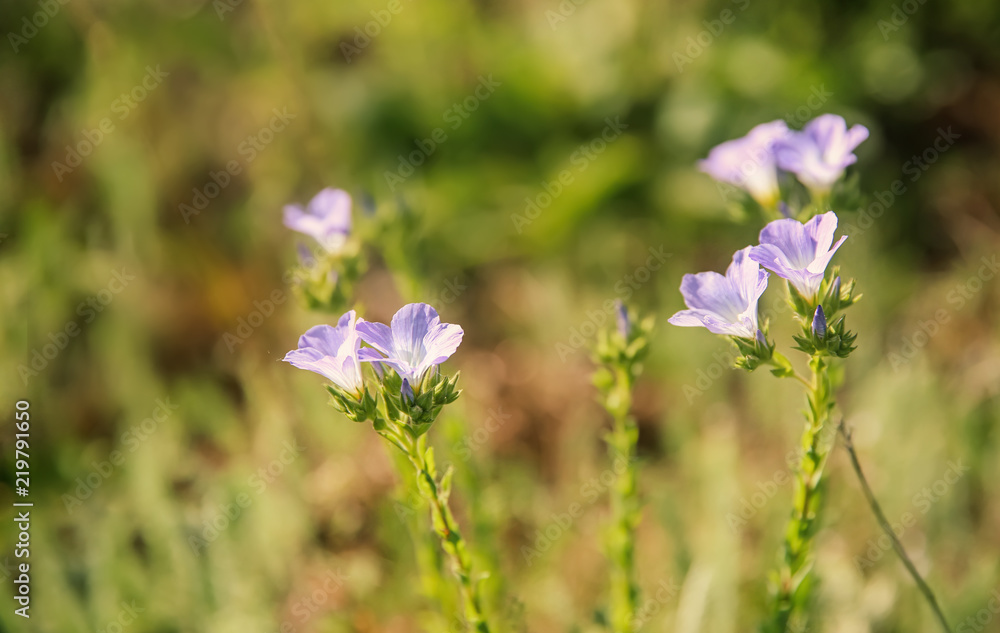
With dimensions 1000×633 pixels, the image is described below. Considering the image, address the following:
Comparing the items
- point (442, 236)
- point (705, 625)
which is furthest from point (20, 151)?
point (705, 625)

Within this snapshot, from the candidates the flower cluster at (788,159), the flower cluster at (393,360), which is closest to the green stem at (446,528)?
the flower cluster at (393,360)

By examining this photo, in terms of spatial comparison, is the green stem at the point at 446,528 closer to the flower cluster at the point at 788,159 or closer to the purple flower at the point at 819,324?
the purple flower at the point at 819,324

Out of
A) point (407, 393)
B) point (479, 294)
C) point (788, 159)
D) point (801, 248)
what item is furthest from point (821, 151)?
point (479, 294)

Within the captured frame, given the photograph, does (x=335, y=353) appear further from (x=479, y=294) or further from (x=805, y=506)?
(x=479, y=294)

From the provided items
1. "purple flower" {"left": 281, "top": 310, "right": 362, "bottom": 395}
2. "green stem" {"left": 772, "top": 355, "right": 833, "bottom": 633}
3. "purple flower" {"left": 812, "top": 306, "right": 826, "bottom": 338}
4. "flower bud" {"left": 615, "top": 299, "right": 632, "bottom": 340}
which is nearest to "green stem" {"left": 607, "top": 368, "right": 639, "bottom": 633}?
"flower bud" {"left": 615, "top": 299, "right": 632, "bottom": 340}

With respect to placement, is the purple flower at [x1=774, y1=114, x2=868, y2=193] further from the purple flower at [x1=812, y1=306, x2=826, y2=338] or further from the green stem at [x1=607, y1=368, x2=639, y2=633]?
Answer: the green stem at [x1=607, y1=368, x2=639, y2=633]

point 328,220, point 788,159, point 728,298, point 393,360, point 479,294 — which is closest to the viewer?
point 393,360

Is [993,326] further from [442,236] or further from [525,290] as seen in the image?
[442,236]
